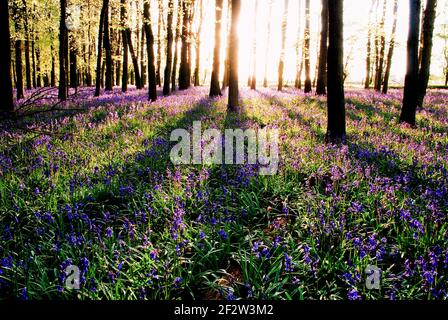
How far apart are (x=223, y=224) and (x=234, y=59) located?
37.8 ft

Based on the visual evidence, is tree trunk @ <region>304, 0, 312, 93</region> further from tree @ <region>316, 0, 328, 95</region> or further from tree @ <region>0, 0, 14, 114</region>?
tree @ <region>0, 0, 14, 114</region>

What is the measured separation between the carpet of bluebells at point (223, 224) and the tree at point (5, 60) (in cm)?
538

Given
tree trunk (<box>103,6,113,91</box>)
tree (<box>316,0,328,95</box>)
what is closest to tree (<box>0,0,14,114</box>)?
tree trunk (<box>103,6,113,91</box>)

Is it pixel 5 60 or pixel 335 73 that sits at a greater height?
pixel 5 60

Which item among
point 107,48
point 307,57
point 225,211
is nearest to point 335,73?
point 225,211

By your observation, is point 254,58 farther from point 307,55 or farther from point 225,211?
point 225,211

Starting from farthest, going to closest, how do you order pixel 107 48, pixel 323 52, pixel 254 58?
1. pixel 254 58
2. pixel 107 48
3. pixel 323 52

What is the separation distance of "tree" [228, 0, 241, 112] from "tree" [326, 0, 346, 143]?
18.4 feet

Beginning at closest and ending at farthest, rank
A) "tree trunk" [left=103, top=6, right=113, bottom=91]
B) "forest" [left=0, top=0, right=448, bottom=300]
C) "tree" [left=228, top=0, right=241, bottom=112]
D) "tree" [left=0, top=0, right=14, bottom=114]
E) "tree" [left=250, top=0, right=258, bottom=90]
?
"forest" [left=0, top=0, right=448, bottom=300] → "tree" [left=0, top=0, right=14, bottom=114] → "tree" [left=228, top=0, right=241, bottom=112] → "tree trunk" [left=103, top=6, right=113, bottom=91] → "tree" [left=250, top=0, right=258, bottom=90]

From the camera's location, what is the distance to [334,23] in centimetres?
794

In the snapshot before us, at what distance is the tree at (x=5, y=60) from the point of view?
11383 millimetres

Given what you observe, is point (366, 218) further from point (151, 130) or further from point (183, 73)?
point (183, 73)

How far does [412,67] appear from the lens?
35.5 ft

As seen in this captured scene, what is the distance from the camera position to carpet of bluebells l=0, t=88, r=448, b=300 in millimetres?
2891
